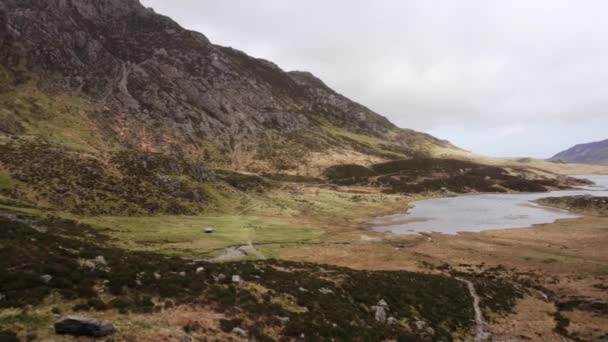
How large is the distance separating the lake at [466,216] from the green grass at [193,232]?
24.6m

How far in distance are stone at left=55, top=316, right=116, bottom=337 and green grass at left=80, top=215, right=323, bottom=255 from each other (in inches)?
1402

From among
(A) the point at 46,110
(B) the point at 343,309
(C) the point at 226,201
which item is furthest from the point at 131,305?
(A) the point at 46,110

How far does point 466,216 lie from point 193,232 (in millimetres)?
81389

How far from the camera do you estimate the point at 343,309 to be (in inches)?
1112

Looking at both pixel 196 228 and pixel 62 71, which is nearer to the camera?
pixel 196 228

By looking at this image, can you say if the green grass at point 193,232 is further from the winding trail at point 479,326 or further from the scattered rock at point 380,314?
the winding trail at point 479,326

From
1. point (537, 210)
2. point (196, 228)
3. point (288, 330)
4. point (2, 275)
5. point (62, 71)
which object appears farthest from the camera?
point (62, 71)

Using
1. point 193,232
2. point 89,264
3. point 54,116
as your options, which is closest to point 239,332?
point 89,264

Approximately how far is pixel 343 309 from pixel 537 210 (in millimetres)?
118344

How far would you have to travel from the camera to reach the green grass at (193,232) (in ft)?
182

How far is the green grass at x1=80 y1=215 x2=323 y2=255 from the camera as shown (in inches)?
2185

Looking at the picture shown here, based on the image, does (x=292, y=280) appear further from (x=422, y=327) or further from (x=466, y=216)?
(x=466, y=216)

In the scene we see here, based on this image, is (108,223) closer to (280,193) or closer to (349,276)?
(349,276)

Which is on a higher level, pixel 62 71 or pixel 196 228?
pixel 62 71
